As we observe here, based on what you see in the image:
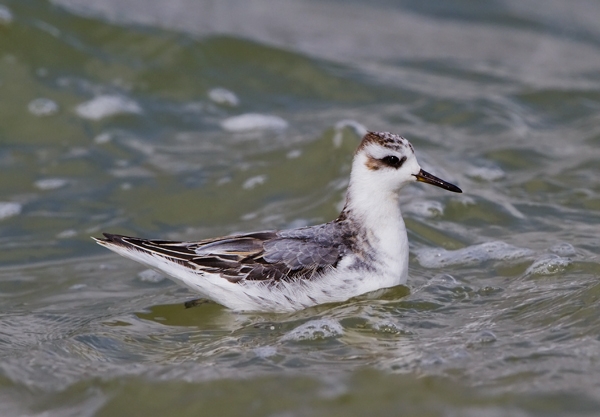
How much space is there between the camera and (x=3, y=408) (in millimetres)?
5430

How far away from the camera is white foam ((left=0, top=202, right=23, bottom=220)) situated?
29.9 ft

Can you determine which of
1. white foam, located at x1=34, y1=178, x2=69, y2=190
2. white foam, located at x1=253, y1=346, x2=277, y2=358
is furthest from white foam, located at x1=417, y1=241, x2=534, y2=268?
white foam, located at x1=34, y1=178, x2=69, y2=190

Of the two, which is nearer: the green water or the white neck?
the green water

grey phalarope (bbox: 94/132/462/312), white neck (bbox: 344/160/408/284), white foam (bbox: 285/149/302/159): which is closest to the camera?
grey phalarope (bbox: 94/132/462/312)

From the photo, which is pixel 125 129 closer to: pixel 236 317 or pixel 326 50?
pixel 326 50

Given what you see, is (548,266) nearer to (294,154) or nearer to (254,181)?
(254,181)

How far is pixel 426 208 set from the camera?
8.98 meters

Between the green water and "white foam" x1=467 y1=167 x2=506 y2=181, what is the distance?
4 centimetres

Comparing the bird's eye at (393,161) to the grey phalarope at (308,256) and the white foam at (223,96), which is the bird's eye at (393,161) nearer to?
the grey phalarope at (308,256)

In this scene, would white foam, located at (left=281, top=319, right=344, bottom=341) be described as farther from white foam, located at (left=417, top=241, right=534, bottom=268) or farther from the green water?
white foam, located at (left=417, top=241, right=534, bottom=268)

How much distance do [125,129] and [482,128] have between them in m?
4.29

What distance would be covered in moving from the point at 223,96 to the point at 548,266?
6089 mm

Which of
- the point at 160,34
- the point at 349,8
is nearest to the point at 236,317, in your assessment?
the point at 160,34

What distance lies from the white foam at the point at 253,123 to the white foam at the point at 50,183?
94.1 inches
